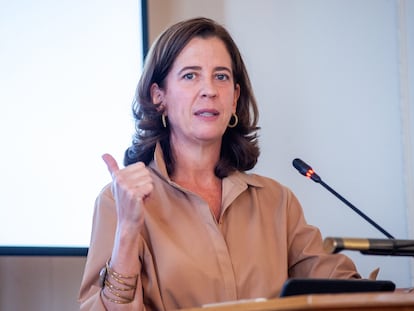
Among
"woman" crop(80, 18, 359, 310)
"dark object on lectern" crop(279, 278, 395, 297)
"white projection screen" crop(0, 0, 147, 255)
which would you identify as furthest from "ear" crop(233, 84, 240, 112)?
"dark object on lectern" crop(279, 278, 395, 297)

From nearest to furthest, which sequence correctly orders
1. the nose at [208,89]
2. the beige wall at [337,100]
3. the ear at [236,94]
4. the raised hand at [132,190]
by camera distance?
the raised hand at [132,190], the nose at [208,89], the ear at [236,94], the beige wall at [337,100]

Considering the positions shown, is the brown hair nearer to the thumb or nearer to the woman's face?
the woman's face

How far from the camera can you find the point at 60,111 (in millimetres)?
2586

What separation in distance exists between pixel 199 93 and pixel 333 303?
108 centimetres

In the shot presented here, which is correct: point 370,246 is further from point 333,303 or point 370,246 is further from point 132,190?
point 132,190

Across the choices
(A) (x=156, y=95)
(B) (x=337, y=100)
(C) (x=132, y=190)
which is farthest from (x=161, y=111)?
(B) (x=337, y=100)

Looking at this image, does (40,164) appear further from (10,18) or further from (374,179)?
(374,179)

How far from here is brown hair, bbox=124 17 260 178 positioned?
207cm

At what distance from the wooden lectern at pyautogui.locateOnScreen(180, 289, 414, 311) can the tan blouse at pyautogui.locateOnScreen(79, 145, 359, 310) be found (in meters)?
0.68

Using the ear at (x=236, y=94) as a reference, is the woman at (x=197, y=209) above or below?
below

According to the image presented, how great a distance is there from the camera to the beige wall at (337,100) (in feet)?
9.81

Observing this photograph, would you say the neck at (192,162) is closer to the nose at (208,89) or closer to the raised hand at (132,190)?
the nose at (208,89)

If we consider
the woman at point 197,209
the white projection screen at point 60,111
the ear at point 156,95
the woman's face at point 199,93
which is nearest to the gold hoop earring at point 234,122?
the woman at point 197,209

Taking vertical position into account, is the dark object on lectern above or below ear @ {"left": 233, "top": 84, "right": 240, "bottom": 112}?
below
